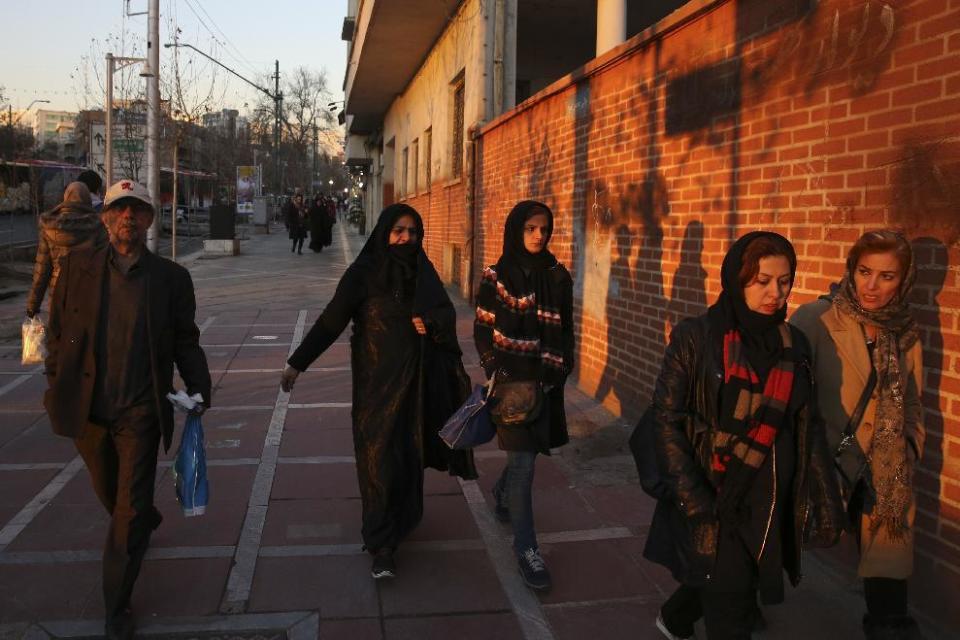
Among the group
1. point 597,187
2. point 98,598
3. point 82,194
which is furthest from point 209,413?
point 597,187

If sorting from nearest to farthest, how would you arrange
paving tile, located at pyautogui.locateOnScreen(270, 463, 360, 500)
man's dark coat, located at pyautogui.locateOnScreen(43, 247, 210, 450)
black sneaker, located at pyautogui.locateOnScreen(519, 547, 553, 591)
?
man's dark coat, located at pyautogui.locateOnScreen(43, 247, 210, 450) < black sneaker, located at pyautogui.locateOnScreen(519, 547, 553, 591) < paving tile, located at pyautogui.locateOnScreen(270, 463, 360, 500)

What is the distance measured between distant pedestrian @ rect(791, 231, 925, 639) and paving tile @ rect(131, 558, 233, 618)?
2.64 metres

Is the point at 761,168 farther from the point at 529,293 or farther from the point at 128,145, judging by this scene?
the point at 128,145

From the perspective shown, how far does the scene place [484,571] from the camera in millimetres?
4039

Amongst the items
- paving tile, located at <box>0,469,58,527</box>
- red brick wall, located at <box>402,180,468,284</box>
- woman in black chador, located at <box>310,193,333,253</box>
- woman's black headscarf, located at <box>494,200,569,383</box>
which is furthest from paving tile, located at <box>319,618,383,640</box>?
woman in black chador, located at <box>310,193,333,253</box>

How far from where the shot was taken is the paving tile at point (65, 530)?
4.19 meters

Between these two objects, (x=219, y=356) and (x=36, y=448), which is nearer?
(x=36, y=448)

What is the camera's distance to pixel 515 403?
3848mm

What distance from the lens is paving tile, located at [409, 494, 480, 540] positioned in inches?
177

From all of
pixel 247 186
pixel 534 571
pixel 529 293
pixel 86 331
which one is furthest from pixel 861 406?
pixel 247 186

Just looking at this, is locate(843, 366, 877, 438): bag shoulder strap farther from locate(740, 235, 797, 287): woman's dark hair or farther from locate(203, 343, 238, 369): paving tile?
locate(203, 343, 238, 369): paving tile

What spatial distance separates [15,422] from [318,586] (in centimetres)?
392

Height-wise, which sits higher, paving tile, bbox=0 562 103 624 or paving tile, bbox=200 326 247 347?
paving tile, bbox=200 326 247 347

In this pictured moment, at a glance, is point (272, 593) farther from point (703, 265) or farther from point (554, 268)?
point (703, 265)
